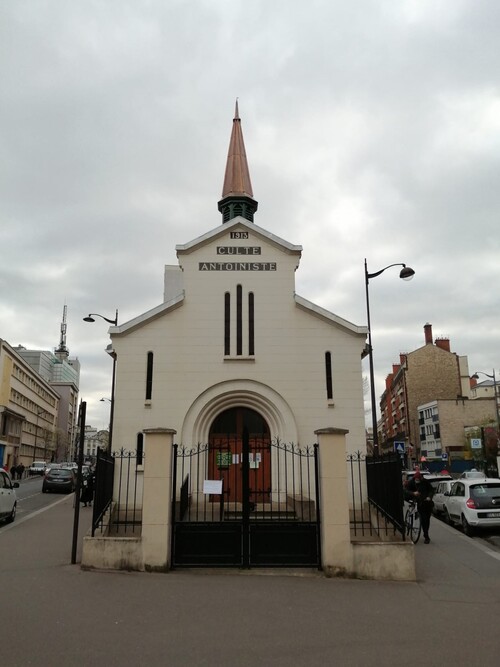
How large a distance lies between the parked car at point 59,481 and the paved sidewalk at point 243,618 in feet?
69.3

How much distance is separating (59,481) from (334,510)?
24.7 meters

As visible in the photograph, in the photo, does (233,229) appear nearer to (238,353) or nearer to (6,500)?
(238,353)

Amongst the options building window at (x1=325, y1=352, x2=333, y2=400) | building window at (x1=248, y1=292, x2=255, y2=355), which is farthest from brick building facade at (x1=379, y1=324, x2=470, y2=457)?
building window at (x1=248, y1=292, x2=255, y2=355)

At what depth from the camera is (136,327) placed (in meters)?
16.9

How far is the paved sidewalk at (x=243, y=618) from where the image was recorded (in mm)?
5430

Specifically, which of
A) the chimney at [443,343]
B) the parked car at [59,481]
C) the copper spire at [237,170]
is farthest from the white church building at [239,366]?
the chimney at [443,343]

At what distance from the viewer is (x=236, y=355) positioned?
1692cm

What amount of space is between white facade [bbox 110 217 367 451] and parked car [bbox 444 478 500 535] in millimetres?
3144

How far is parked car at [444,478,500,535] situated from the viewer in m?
14.5

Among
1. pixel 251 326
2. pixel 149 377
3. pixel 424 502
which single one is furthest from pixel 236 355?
pixel 424 502

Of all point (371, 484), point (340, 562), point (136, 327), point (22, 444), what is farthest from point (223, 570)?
point (22, 444)

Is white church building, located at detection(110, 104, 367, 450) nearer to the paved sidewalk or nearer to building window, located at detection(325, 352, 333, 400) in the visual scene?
building window, located at detection(325, 352, 333, 400)

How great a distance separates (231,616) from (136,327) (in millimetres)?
11338

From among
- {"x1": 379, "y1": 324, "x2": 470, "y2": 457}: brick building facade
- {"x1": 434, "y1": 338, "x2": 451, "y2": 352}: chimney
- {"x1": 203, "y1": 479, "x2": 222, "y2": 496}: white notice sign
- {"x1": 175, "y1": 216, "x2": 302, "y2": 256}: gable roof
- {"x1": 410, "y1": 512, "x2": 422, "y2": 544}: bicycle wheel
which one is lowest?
{"x1": 410, "y1": 512, "x2": 422, "y2": 544}: bicycle wheel
